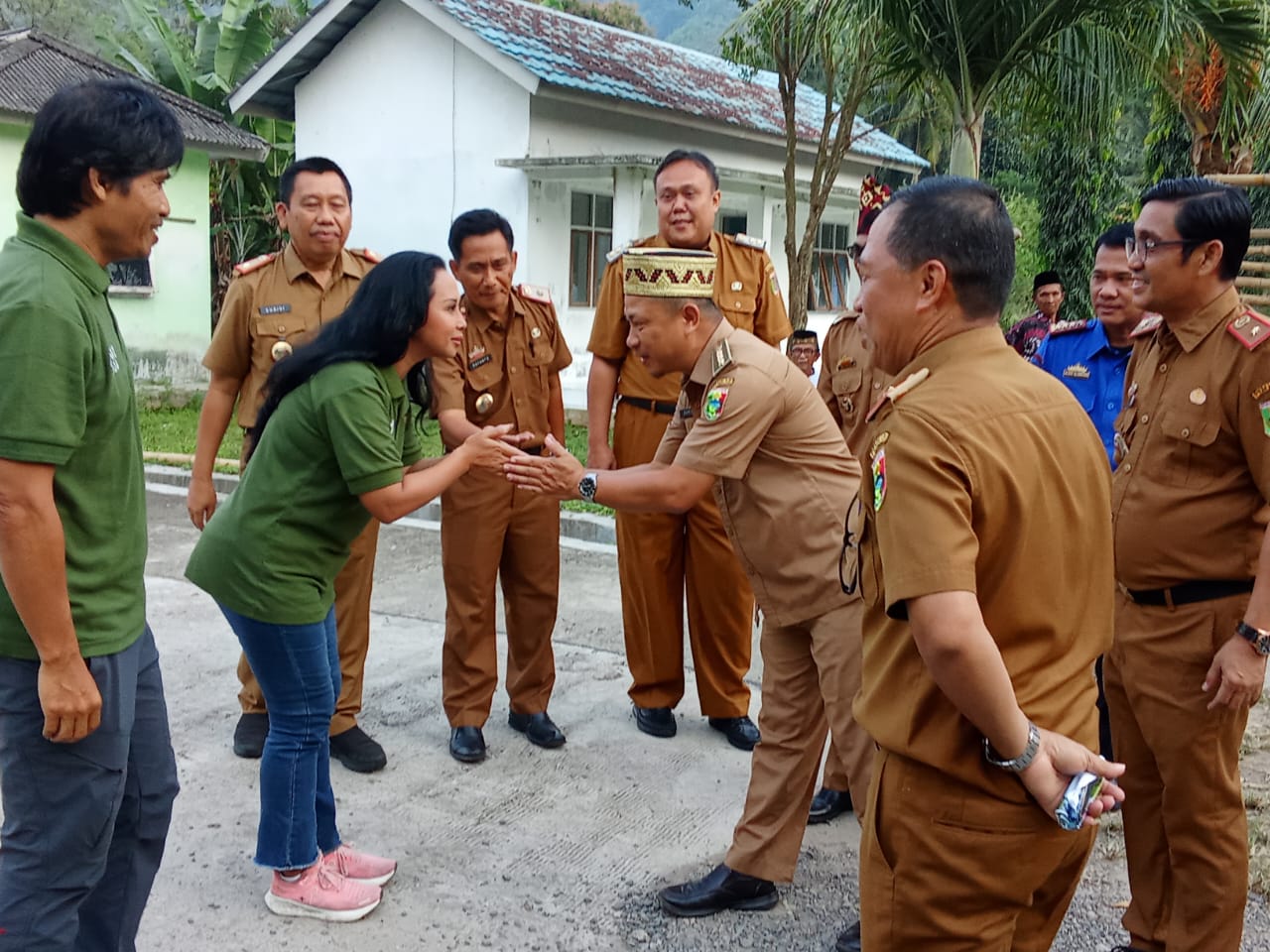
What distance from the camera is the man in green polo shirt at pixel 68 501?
1840 mm

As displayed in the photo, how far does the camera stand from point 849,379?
3.78 meters

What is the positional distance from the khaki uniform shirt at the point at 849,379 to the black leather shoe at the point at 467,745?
168cm

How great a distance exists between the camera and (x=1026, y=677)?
169 cm

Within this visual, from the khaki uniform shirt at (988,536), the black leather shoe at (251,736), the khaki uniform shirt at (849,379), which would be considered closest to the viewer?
the khaki uniform shirt at (988,536)

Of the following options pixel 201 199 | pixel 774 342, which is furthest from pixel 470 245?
pixel 201 199

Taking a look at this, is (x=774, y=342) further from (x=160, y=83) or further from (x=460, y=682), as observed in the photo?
(x=160, y=83)

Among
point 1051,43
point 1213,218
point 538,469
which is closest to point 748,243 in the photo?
point 538,469

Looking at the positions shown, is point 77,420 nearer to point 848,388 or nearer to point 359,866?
point 359,866

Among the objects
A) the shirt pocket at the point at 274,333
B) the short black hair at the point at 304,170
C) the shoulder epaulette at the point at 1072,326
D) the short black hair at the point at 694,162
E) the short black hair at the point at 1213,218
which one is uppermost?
the short black hair at the point at 694,162

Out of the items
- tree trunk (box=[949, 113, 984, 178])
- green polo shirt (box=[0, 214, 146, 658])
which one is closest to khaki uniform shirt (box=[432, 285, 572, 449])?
green polo shirt (box=[0, 214, 146, 658])

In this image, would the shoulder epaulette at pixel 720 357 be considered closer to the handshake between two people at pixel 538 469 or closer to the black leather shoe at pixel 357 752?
the handshake between two people at pixel 538 469

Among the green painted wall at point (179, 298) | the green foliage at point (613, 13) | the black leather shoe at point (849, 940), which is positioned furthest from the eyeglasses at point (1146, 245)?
the green foliage at point (613, 13)

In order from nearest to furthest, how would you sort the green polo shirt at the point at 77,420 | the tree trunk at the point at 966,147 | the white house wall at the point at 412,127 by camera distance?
the green polo shirt at the point at 77,420
the tree trunk at the point at 966,147
the white house wall at the point at 412,127

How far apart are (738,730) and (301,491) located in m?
2.04
